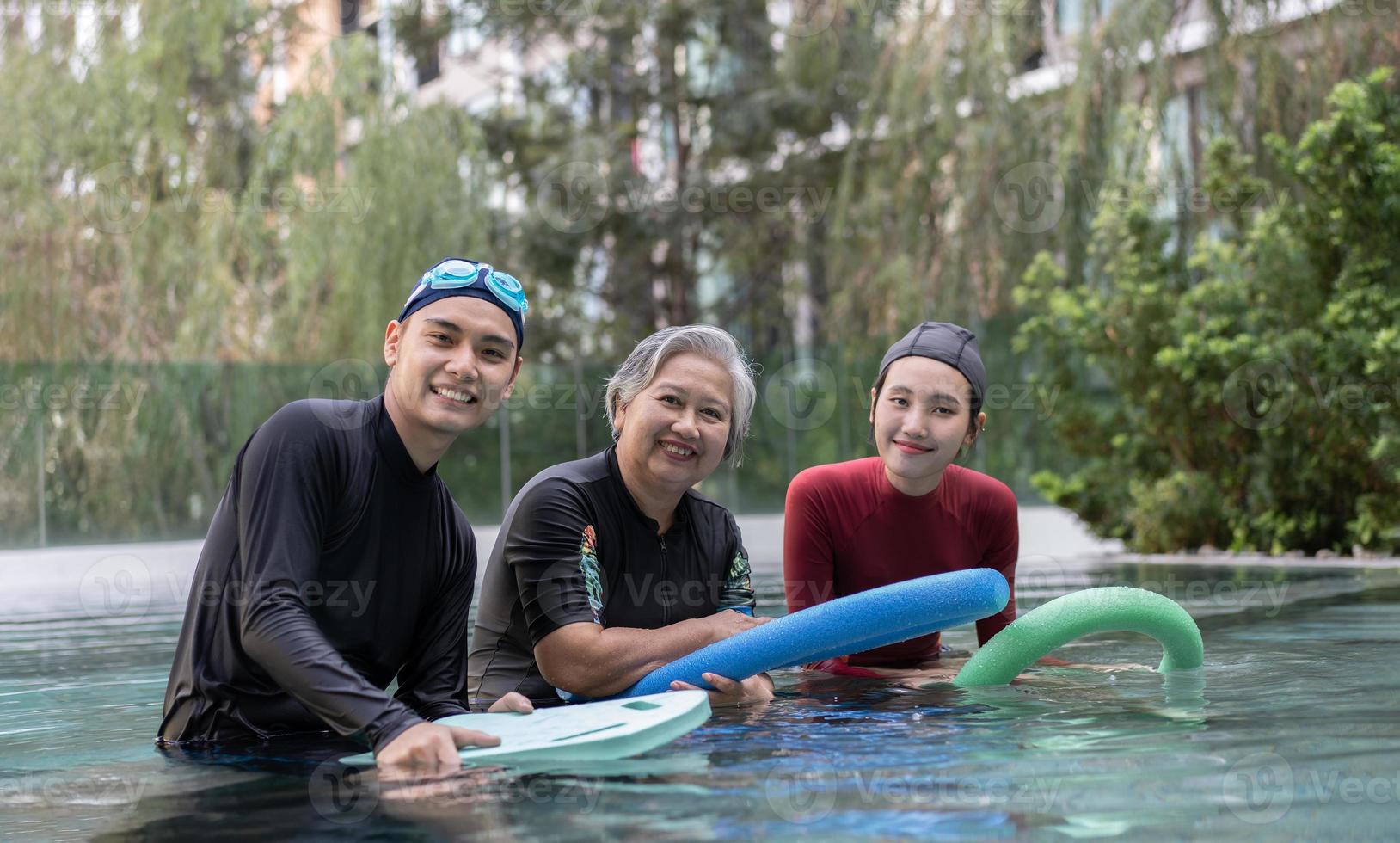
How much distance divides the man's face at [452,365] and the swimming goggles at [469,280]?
0.13ft

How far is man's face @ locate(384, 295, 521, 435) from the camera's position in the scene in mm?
3764

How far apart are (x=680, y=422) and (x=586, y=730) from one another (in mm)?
941

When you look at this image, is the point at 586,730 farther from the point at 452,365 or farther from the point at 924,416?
the point at 924,416

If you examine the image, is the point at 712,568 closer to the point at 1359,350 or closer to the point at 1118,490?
the point at 1359,350

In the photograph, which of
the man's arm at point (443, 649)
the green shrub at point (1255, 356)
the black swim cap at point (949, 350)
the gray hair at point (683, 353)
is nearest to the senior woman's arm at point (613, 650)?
the man's arm at point (443, 649)

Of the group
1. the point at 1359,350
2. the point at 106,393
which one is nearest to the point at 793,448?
the point at 106,393

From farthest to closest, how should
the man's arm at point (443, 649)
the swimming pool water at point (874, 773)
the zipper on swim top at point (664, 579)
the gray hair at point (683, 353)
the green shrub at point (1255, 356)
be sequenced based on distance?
the green shrub at point (1255, 356), the zipper on swim top at point (664, 579), the gray hair at point (683, 353), the man's arm at point (443, 649), the swimming pool water at point (874, 773)

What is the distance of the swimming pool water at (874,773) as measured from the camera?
294 centimetres

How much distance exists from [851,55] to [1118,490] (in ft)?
38.5

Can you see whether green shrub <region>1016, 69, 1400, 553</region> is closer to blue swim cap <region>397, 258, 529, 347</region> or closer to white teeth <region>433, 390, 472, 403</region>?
blue swim cap <region>397, 258, 529, 347</region>

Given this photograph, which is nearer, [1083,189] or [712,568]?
[712,568]

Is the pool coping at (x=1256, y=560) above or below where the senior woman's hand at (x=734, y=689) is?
below

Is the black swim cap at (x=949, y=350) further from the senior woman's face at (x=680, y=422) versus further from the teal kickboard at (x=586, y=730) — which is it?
the teal kickboard at (x=586, y=730)

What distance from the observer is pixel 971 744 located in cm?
378
